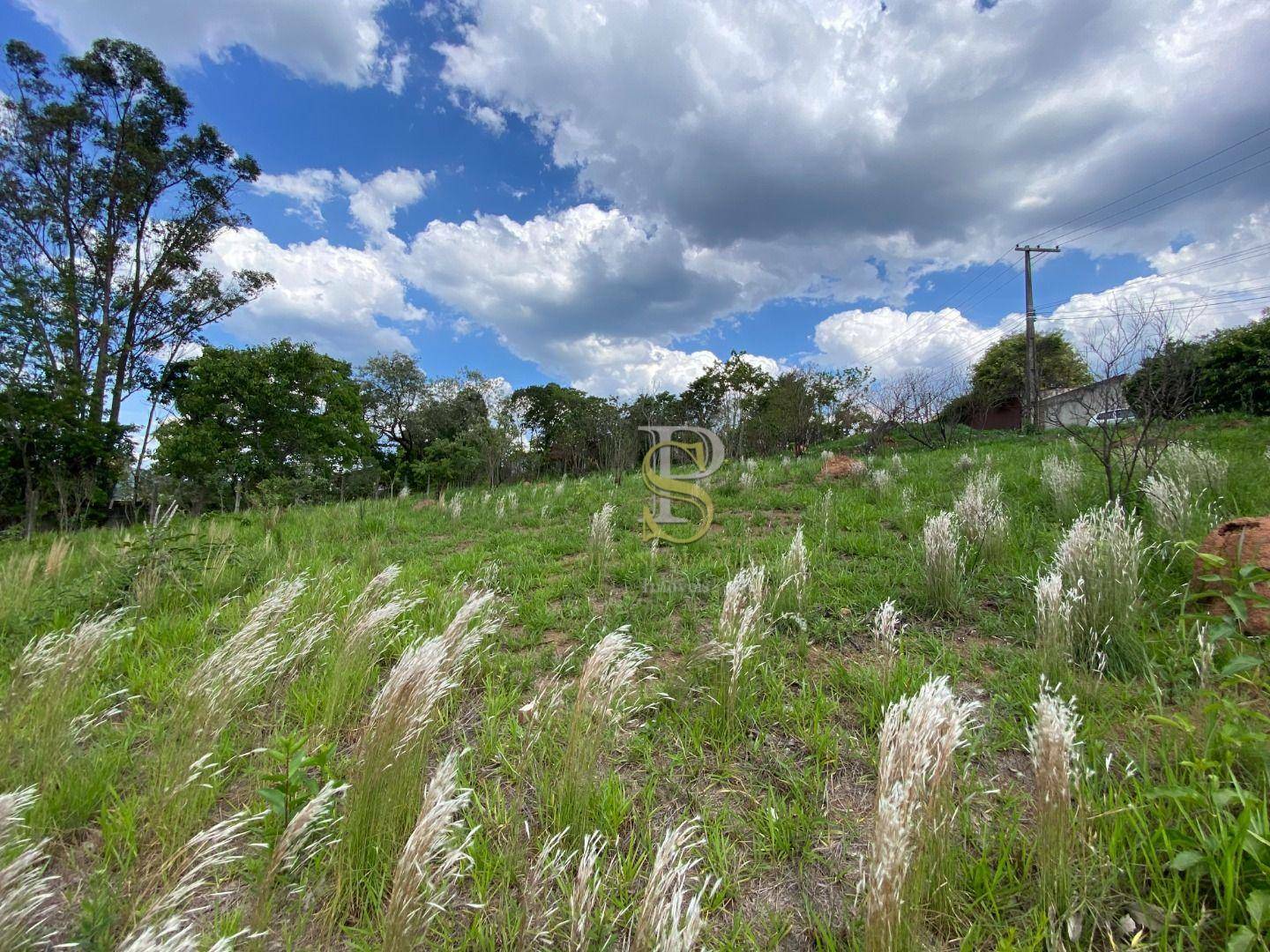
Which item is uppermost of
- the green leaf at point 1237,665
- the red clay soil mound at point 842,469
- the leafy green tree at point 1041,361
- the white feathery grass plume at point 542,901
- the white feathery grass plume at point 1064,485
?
the leafy green tree at point 1041,361

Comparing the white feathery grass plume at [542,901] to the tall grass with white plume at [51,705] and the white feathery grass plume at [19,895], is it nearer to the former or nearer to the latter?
the white feathery grass plume at [19,895]

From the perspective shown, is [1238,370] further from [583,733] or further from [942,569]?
[583,733]

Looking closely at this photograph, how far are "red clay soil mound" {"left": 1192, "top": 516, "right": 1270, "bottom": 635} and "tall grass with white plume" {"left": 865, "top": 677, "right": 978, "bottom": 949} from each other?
261cm

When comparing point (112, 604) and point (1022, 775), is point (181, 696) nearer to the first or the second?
point (112, 604)

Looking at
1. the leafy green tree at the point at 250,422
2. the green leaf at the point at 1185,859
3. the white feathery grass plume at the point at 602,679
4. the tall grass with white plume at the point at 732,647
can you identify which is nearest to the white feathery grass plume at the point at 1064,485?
the tall grass with white plume at the point at 732,647

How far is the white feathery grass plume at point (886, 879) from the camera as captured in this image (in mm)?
1156

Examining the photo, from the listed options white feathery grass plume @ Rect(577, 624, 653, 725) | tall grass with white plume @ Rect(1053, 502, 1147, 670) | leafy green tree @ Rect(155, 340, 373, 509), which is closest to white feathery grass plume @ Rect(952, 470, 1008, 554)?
tall grass with white plume @ Rect(1053, 502, 1147, 670)

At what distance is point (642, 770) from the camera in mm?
2123

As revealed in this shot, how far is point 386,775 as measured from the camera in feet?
5.75

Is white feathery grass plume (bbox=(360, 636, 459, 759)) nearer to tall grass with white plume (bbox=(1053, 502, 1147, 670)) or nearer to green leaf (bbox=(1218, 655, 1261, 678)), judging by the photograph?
green leaf (bbox=(1218, 655, 1261, 678))

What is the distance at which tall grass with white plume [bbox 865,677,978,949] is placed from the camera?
1.17 metres

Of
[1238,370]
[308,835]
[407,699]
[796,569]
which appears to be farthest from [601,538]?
[1238,370]

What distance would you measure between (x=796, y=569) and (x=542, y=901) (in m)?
2.74

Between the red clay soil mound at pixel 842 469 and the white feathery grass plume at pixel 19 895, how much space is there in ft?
30.3
